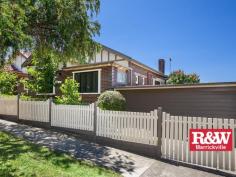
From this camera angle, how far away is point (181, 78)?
3494cm

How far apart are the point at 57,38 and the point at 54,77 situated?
1007 cm

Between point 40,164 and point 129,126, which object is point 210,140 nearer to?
point 129,126

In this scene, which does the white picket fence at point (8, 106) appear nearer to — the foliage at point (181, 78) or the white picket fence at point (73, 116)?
the white picket fence at point (73, 116)

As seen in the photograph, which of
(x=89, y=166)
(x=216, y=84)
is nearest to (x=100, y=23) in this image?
(x=216, y=84)

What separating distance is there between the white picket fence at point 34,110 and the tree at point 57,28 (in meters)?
3.02

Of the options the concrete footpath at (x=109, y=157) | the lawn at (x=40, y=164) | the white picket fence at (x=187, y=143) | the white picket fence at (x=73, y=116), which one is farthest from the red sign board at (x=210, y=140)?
the white picket fence at (x=73, y=116)

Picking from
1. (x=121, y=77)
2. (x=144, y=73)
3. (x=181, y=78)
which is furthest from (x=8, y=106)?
(x=181, y=78)

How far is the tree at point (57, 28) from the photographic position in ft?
35.2

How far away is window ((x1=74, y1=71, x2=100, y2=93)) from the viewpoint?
20109mm

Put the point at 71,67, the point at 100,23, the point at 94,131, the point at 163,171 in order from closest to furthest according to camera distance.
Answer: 1. the point at 163,171
2. the point at 94,131
3. the point at 100,23
4. the point at 71,67

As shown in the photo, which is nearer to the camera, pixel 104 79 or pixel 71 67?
pixel 104 79

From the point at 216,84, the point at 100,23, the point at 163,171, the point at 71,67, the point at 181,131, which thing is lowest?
the point at 163,171

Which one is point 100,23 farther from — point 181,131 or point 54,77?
point 54,77

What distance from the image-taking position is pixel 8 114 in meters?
17.0
